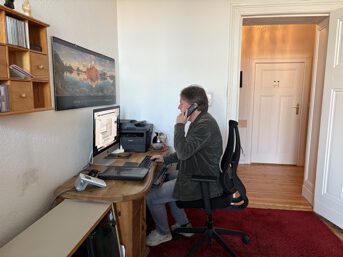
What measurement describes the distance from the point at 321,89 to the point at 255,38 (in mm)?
1778

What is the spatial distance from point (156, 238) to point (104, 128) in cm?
102

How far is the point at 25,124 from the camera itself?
1333 mm

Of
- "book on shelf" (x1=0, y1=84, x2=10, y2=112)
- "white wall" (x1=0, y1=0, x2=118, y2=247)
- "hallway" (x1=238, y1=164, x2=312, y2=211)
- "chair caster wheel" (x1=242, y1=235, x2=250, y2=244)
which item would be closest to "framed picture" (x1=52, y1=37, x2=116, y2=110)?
"white wall" (x1=0, y1=0, x2=118, y2=247)

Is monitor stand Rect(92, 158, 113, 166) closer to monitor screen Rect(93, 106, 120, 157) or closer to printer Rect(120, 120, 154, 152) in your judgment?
monitor screen Rect(93, 106, 120, 157)

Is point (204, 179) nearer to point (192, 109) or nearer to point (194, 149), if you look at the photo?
point (194, 149)

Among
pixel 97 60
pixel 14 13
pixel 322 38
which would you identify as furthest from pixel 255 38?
pixel 14 13

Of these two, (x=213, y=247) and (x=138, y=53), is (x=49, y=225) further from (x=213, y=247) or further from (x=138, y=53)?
(x=138, y=53)

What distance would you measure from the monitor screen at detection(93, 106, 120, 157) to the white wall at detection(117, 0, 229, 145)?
2.31 feet

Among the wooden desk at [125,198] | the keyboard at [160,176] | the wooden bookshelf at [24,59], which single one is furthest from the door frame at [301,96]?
the wooden bookshelf at [24,59]

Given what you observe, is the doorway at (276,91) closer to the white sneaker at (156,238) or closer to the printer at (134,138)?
the printer at (134,138)

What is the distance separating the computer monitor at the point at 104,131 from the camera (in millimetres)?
1777

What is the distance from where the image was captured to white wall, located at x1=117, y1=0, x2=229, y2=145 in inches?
102

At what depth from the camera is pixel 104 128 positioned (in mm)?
1920

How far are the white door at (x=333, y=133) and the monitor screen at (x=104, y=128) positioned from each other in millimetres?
2082
